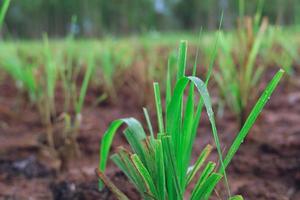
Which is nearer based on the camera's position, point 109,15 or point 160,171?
point 160,171

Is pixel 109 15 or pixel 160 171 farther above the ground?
pixel 160 171

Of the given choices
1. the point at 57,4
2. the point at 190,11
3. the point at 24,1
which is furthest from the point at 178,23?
the point at 24,1

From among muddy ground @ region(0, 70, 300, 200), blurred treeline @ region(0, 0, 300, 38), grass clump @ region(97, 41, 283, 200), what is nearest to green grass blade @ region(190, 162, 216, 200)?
grass clump @ region(97, 41, 283, 200)

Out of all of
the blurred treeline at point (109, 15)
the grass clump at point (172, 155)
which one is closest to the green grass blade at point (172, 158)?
the grass clump at point (172, 155)

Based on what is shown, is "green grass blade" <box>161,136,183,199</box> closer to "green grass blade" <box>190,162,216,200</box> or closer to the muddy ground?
"green grass blade" <box>190,162,216,200</box>

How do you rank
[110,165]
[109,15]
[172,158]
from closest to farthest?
[172,158], [110,165], [109,15]

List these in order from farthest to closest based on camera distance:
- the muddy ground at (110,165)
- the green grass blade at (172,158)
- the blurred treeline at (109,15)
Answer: the blurred treeline at (109,15) → the muddy ground at (110,165) → the green grass blade at (172,158)

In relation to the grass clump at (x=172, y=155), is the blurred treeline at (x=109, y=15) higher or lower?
lower

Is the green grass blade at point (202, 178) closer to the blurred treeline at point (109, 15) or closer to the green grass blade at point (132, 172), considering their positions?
the green grass blade at point (132, 172)

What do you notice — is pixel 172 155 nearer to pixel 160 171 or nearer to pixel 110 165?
pixel 160 171

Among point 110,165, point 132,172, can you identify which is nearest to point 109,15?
point 110,165
